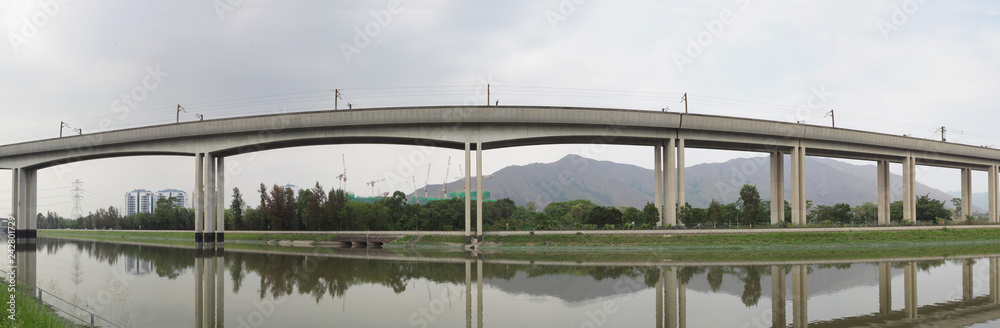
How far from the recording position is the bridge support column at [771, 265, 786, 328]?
13388 millimetres

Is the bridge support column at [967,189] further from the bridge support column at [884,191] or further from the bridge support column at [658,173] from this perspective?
the bridge support column at [658,173]

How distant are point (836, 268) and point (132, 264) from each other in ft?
120

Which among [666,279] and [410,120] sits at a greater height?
[410,120]

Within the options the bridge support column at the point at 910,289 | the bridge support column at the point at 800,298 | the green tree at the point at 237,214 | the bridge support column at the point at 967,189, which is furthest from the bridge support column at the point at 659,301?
the bridge support column at the point at 967,189

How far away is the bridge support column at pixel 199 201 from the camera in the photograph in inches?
1848

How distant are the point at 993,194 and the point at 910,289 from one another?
63.7 m

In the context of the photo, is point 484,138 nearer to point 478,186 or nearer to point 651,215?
point 478,186

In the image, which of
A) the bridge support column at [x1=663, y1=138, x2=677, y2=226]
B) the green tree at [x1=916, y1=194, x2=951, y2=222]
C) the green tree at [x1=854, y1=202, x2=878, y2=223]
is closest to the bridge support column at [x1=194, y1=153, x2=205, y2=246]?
the bridge support column at [x1=663, y1=138, x2=677, y2=226]

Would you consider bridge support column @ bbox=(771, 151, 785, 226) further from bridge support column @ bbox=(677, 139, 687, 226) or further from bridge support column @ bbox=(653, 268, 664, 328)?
bridge support column @ bbox=(653, 268, 664, 328)

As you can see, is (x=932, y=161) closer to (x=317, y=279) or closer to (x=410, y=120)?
(x=410, y=120)

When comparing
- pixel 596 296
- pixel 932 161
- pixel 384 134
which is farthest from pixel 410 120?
pixel 932 161

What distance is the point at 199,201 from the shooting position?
4716 centimetres

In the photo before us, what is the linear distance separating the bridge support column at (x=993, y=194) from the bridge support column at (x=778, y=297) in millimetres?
60283

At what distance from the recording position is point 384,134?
43.7 metres
